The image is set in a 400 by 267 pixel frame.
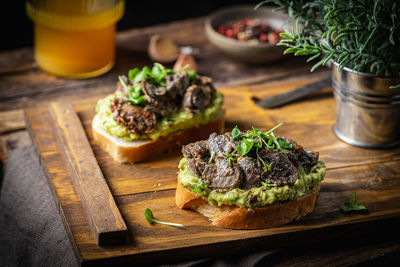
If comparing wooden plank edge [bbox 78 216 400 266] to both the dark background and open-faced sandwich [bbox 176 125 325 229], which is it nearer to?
open-faced sandwich [bbox 176 125 325 229]

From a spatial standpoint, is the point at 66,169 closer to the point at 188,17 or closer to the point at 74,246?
the point at 74,246

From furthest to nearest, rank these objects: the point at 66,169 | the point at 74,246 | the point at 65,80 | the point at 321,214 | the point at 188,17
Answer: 1. the point at 188,17
2. the point at 65,80
3. the point at 66,169
4. the point at 321,214
5. the point at 74,246

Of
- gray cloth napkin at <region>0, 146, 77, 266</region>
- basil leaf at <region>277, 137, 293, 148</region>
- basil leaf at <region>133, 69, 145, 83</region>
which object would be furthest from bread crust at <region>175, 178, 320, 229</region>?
basil leaf at <region>133, 69, 145, 83</region>

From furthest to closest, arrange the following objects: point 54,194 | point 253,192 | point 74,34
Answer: point 74,34 < point 54,194 < point 253,192

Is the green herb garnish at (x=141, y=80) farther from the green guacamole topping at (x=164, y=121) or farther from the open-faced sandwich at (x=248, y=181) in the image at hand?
the open-faced sandwich at (x=248, y=181)

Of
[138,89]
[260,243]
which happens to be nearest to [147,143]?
[138,89]

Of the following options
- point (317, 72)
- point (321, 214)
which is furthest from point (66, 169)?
point (317, 72)

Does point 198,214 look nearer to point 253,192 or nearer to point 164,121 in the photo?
point 253,192

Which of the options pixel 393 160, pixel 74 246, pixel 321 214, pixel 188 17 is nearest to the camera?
pixel 74 246
